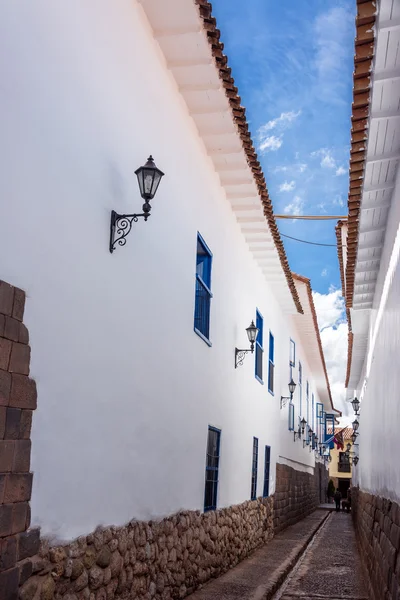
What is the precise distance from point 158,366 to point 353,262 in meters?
3.51

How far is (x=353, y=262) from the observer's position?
28.5 feet

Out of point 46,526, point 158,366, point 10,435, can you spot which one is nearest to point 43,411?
point 10,435

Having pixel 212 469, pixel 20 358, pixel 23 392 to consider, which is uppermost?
pixel 20 358

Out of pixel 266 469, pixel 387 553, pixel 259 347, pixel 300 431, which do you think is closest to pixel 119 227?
pixel 387 553

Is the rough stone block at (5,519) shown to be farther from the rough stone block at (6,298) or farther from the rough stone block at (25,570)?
the rough stone block at (6,298)

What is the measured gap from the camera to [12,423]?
3.73 meters

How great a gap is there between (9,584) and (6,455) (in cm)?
70

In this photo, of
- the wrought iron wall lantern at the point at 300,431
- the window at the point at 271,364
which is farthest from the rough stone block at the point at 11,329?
the wrought iron wall lantern at the point at 300,431

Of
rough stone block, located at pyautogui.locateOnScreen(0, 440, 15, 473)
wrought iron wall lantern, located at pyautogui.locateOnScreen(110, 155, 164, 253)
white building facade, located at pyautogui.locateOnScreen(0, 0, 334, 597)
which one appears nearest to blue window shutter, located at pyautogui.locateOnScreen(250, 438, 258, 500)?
white building facade, located at pyautogui.locateOnScreen(0, 0, 334, 597)

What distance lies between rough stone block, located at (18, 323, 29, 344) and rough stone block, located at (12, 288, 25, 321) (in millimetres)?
53

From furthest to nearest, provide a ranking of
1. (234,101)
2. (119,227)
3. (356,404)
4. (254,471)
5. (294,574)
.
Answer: (356,404), (254,471), (294,574), (234,101), (119,227)

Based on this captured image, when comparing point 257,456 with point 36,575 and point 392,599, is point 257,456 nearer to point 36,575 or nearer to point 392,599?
point 392,599

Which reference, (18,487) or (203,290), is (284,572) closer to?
(203,290)

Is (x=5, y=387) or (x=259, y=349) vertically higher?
(x=259, y=349)
